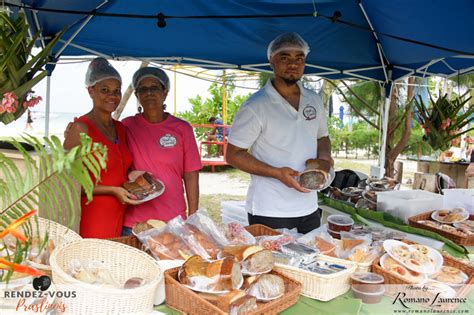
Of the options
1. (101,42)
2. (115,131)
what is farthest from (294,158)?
(101,42)

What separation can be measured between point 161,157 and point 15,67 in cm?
84

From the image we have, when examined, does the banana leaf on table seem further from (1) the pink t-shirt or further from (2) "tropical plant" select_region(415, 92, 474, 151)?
(2) "tropical plant" select_region(415, 92, 474, 151)

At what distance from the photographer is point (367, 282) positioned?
1328mm

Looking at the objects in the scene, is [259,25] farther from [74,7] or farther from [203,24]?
[74,7]

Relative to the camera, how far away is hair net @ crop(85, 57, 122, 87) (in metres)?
2.05

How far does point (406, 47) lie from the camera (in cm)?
358

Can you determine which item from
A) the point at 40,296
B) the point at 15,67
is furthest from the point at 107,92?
the point at 40,296

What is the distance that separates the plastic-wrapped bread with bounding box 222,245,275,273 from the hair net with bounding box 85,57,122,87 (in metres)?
1.21

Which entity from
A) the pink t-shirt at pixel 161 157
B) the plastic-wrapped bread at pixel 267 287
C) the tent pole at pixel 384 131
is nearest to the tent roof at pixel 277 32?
the tent pole at pixel 384 131

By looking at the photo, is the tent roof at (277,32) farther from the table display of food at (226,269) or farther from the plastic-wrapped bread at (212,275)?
the plastic-wrapped bread at (212,275)

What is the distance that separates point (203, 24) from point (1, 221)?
9.81ft

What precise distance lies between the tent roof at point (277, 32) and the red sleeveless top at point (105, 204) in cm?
110

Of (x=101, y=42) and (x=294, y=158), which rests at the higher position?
(x=101, y=42)

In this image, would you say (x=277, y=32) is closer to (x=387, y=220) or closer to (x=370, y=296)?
(x=387, y=220)
